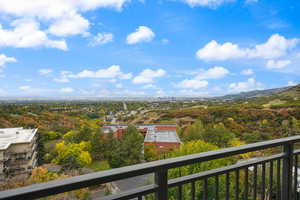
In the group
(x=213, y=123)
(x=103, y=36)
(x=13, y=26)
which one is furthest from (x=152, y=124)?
(x=13, y=26)

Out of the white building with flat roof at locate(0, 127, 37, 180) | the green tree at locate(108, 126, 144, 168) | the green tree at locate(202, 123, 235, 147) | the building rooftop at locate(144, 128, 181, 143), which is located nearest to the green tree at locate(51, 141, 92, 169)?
the white building with flat roof at locate(0, 127, 37, 180)

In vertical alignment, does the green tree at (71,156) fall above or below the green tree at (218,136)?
below

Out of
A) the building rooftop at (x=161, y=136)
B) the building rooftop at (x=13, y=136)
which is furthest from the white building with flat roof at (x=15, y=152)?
the building rooftop at (x=161, y=136)

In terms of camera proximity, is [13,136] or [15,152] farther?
[13,136]

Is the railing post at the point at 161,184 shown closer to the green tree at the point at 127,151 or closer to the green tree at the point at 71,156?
the green tree at the point at 71,156

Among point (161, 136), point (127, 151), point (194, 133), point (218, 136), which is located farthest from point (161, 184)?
point (161, 136)

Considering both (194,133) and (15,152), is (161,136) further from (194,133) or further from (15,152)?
(15,152)

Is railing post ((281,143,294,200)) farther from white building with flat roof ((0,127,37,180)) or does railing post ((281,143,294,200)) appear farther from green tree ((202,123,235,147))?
green tree ((202,123,235,147))
